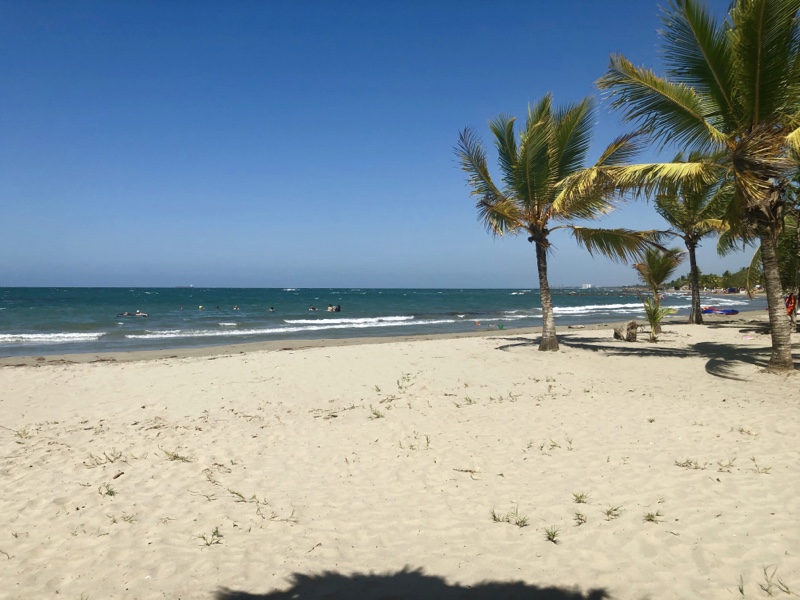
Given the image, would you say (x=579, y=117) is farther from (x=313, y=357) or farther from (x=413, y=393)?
(x=313, y=357)

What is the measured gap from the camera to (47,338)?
24328mm

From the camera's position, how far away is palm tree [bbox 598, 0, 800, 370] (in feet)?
25.7

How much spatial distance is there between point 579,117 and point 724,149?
3542 mm

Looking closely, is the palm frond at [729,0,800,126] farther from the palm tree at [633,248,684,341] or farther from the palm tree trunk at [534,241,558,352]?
the palm tree at [633,248,684,341]

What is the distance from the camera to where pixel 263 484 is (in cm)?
501

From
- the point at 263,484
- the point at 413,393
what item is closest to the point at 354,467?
the point at 263,484

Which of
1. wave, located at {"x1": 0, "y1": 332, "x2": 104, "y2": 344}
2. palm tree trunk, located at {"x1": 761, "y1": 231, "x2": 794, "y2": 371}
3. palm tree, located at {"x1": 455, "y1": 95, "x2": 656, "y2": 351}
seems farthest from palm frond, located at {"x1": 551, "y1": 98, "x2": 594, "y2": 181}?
wave, located at {"x1": 0, "y1": 332, "x2": 104, "y2": 344}

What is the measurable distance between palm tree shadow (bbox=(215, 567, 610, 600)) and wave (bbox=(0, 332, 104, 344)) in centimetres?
2459

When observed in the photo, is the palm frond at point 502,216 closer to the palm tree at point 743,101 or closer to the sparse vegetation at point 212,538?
the palm tree at point 743,101

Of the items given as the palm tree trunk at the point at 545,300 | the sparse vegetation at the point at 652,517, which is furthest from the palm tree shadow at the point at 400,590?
the palm tree trunk at the point at 545,300

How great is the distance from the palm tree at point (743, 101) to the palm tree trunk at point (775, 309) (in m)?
0.02

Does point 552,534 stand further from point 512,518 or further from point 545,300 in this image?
point 545,300

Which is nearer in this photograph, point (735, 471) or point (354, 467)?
point (735, 471)

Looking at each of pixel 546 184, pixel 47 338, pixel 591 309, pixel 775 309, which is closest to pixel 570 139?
pixel 546 184
